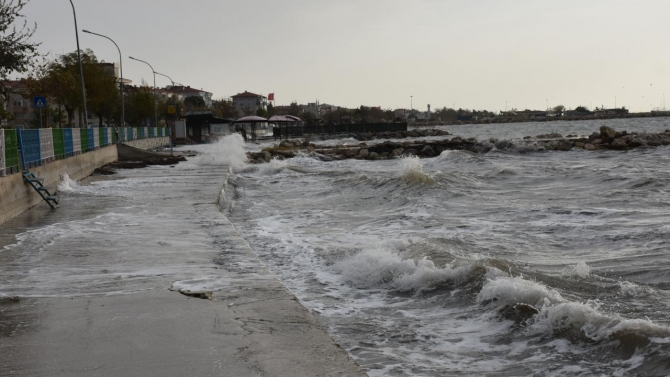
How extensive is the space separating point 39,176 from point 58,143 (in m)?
3.71

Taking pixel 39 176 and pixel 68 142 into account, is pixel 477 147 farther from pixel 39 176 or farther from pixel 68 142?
pixel 39 176

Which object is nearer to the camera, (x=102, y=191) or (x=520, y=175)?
(x=102, y=191)

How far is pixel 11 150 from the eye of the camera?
13789mm

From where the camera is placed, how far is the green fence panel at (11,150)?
13.4 metres

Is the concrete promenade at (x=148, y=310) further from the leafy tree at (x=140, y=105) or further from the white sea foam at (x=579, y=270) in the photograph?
the leafy tree at (x=140, y=105)

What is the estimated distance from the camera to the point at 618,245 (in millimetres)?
10914

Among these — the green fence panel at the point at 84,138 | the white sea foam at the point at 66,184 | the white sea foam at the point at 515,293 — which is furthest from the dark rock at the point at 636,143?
the white sea foam at the point at 515,293

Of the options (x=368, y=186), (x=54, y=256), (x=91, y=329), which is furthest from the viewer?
(x=368, y=186)

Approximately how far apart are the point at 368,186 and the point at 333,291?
1486cm

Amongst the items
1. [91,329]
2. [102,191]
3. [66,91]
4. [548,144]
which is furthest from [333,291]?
[66,91]

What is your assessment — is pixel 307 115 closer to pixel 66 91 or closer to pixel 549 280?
pixel 66 91

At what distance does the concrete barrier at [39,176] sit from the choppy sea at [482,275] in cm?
408

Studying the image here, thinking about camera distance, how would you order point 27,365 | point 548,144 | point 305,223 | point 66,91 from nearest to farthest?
1. point 27,365
2. point 305,223
3. point 548,144
4. point 66,91

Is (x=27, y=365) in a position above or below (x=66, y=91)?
below
